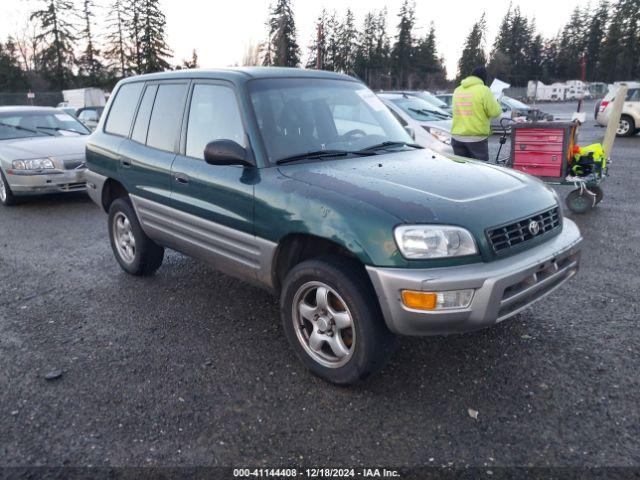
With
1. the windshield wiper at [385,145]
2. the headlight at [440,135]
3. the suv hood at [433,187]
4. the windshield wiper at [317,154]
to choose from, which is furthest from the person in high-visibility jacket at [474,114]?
the windshield wiper at [317,154]

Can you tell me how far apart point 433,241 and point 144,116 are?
10.1 feet

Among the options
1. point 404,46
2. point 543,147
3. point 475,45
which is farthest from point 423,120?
point 475,45

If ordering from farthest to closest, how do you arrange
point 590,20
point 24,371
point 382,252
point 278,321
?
1. point 590,20
2. point 278,321
3. point 24,371
4. point 382,252

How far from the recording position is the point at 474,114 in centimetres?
734

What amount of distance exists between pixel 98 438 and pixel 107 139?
3201mm

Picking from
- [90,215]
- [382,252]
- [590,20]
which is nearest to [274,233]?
[382,252]

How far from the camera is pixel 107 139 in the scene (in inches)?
199

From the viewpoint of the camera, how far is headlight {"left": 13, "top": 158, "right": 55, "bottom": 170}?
8.19 meters

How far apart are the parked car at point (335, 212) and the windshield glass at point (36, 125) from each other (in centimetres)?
577

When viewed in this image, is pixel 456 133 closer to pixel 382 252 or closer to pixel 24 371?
pixel 382 252

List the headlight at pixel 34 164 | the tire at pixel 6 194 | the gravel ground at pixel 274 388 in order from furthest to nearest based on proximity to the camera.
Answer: the tire at pixel 6 194, the headlight at pixel 34 164, the gravel ground at pixel 274 388

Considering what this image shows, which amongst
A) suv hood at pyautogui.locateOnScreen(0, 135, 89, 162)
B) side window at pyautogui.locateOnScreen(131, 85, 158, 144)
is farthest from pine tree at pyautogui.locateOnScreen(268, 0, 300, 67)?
side window at pyautogui.locateOnScreen(131, 85, 158, 144)

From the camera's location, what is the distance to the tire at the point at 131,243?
4859mm

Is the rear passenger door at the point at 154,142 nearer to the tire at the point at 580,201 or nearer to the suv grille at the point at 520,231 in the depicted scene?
the suv grille at the point at 520,231
